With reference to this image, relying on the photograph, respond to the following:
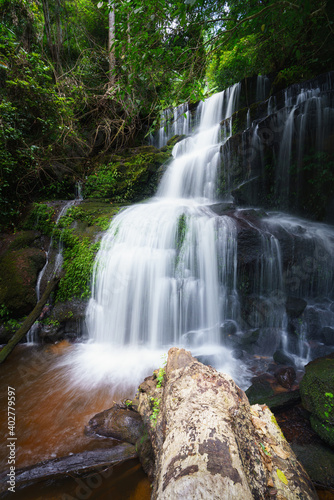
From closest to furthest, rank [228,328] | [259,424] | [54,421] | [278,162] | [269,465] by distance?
[269,465], [259,424], [54,421], [228,328], [278,162]

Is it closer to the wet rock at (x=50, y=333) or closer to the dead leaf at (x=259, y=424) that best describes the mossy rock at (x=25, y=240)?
the wet rock at (x=50, y=333)

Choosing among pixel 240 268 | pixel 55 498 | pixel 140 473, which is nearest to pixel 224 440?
pixel 140 473

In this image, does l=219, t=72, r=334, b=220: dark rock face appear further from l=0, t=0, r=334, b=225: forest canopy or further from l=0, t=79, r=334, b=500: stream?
l=0, t=0, r=334, b=225: forest canopy

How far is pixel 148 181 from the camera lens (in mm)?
9656

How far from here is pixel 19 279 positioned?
208 inches

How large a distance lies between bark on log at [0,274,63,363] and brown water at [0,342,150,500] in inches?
12.3

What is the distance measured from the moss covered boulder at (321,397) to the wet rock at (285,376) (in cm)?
65

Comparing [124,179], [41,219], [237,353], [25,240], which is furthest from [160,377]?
[124,179]

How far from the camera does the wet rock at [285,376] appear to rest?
11.2ft

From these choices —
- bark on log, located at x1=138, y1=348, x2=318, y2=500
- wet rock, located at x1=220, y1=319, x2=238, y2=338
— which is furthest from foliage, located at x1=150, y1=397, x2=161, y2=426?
wet rock, located at x1=220, y1=319, x2=238, y2=338

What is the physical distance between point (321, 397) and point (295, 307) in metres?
2.53

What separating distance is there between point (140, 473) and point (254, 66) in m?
15.3

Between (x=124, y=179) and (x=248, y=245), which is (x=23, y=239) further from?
(x=248, y=245)

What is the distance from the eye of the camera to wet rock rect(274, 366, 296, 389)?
3.40m
